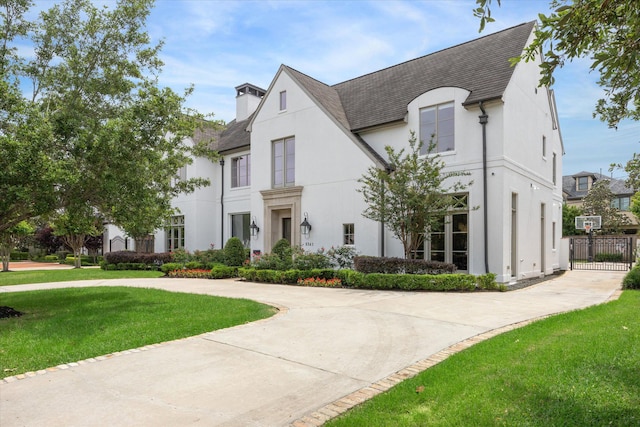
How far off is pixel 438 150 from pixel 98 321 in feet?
39.6

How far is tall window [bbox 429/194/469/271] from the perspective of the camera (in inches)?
584

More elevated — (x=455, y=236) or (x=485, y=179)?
(x=485, y=179)

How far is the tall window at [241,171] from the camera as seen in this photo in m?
23.1

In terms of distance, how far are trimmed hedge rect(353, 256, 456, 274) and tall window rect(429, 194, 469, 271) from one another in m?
1.65

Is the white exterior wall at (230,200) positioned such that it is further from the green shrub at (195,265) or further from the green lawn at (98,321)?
the green lawn at (98,321)

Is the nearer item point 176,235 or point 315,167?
point 315,167

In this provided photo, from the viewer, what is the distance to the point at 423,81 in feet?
56.6

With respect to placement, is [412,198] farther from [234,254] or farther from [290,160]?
[234,254]

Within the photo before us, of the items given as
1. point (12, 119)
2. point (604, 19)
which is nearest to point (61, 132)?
point (12, 119)

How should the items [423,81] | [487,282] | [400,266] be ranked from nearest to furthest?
[487,282] → [400,266] → [423,81]

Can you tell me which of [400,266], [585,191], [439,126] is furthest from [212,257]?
[585,191]

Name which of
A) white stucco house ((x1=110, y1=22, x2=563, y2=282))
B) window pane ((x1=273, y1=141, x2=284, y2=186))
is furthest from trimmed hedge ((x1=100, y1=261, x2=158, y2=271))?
window pane ((x1=273, y1=141, x2=284, y2=186))

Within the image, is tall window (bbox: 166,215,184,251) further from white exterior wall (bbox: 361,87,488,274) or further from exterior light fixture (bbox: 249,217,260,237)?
white exterior wall (bbox: 361,87,488,274)

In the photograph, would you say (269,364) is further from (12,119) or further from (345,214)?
(345,214)
